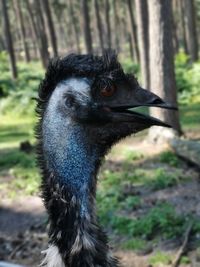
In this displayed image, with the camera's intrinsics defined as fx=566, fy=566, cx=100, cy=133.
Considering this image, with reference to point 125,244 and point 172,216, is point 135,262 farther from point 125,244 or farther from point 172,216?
point 172,216

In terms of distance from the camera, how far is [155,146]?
1227 cm

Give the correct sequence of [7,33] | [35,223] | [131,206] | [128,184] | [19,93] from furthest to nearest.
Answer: [7,33] → [19,93] → [128,184] → [35,223] → [131,206]

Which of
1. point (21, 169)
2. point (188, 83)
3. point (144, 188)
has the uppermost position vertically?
point (144, 188)

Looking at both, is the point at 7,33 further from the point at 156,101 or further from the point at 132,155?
the point at 156,101

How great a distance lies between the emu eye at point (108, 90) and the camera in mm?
3199

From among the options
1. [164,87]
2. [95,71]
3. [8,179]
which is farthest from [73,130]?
[164,87]

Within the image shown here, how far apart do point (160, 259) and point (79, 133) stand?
417cm

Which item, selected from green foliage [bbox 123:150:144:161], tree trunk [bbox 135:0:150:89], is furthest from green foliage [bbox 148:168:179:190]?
tree trunk [bbox 135:0:150:89]

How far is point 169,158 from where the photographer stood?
11.0 meters

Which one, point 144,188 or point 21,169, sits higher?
point 144,188

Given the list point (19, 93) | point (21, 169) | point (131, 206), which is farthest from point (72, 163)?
point (19, 93)

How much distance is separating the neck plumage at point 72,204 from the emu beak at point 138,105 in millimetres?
256

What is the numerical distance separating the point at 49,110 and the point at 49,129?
0.35ft

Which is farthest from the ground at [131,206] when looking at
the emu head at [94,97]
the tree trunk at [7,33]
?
the tree trunk at [7,33]
